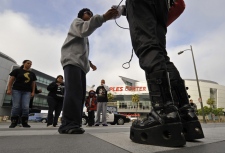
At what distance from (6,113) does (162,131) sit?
47.9 metres

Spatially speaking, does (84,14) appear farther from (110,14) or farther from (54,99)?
(54,99)

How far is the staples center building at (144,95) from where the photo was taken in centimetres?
6412

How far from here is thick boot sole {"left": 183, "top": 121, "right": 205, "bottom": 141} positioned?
1383mm

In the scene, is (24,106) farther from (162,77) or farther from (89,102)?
(162,77)

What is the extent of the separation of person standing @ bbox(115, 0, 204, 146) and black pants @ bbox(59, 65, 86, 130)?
103cm

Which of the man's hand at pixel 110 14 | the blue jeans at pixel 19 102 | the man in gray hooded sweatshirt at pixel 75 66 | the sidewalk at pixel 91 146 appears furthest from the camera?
the blue jeans at pixel 19 102

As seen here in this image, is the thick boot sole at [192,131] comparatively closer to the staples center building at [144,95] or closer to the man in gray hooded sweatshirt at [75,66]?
the man in gray hooded sweatshirt at [75,66]

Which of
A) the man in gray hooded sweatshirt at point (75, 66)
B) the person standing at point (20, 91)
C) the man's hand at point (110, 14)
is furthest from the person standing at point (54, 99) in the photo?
the man's hand at point (110, 14)

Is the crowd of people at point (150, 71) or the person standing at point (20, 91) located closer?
the crowd of people at point (150, 71)

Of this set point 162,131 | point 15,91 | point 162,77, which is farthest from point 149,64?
point 15,91

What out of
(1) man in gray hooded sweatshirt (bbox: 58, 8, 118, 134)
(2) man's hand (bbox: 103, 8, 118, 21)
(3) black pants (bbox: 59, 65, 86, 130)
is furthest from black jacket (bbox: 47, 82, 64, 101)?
(2) man's hand (bbox: 103, 8, 118, 21)

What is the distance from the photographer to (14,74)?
4699mm

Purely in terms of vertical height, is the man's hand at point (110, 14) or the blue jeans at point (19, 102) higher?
the man's hand at point (110, 14)

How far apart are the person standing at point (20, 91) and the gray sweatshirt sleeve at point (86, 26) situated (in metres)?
2.73
